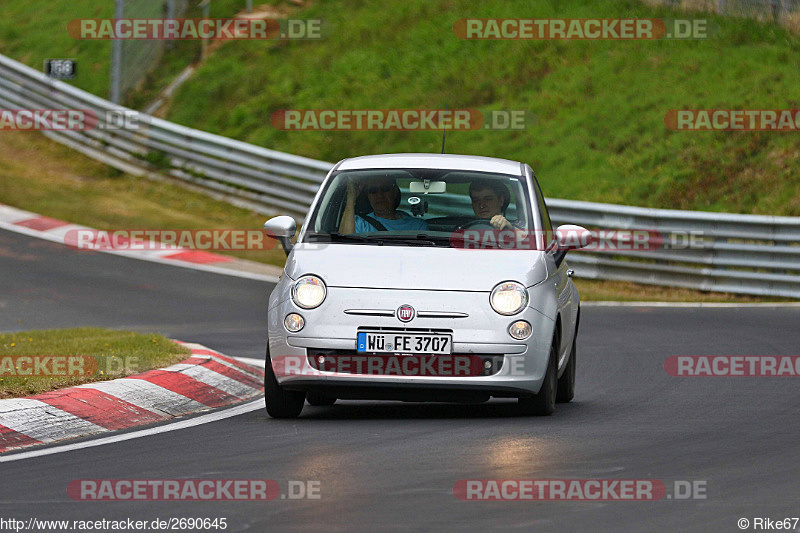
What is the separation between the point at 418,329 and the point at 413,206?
1340mm

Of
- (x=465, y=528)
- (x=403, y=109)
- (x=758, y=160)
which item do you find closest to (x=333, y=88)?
(x=403, y=109)

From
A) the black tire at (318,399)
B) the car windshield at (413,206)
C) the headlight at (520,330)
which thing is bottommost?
the black tire at (318,399)

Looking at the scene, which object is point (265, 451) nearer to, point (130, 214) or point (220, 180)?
point (130, 214)

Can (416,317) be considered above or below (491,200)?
below

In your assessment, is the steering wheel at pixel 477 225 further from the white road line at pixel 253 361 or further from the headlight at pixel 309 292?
the white road line at pixel 253 361

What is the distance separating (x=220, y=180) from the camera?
965 inches

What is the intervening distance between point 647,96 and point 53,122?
10721 mm

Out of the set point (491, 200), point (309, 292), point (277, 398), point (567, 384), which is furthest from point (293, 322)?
point (567, 384)

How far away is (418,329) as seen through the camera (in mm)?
8422

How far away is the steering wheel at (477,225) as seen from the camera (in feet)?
30.4

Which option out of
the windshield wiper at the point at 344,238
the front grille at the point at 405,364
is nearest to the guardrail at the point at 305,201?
the windshield wiper at the point at 344,238

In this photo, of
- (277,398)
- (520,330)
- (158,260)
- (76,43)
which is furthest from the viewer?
(76,43)

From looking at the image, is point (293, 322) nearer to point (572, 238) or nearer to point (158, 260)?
point (572, 238)

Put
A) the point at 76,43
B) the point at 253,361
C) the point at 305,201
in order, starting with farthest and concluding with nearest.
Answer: the point at 76,43 → the point at 305,201 → the point at 253,361
